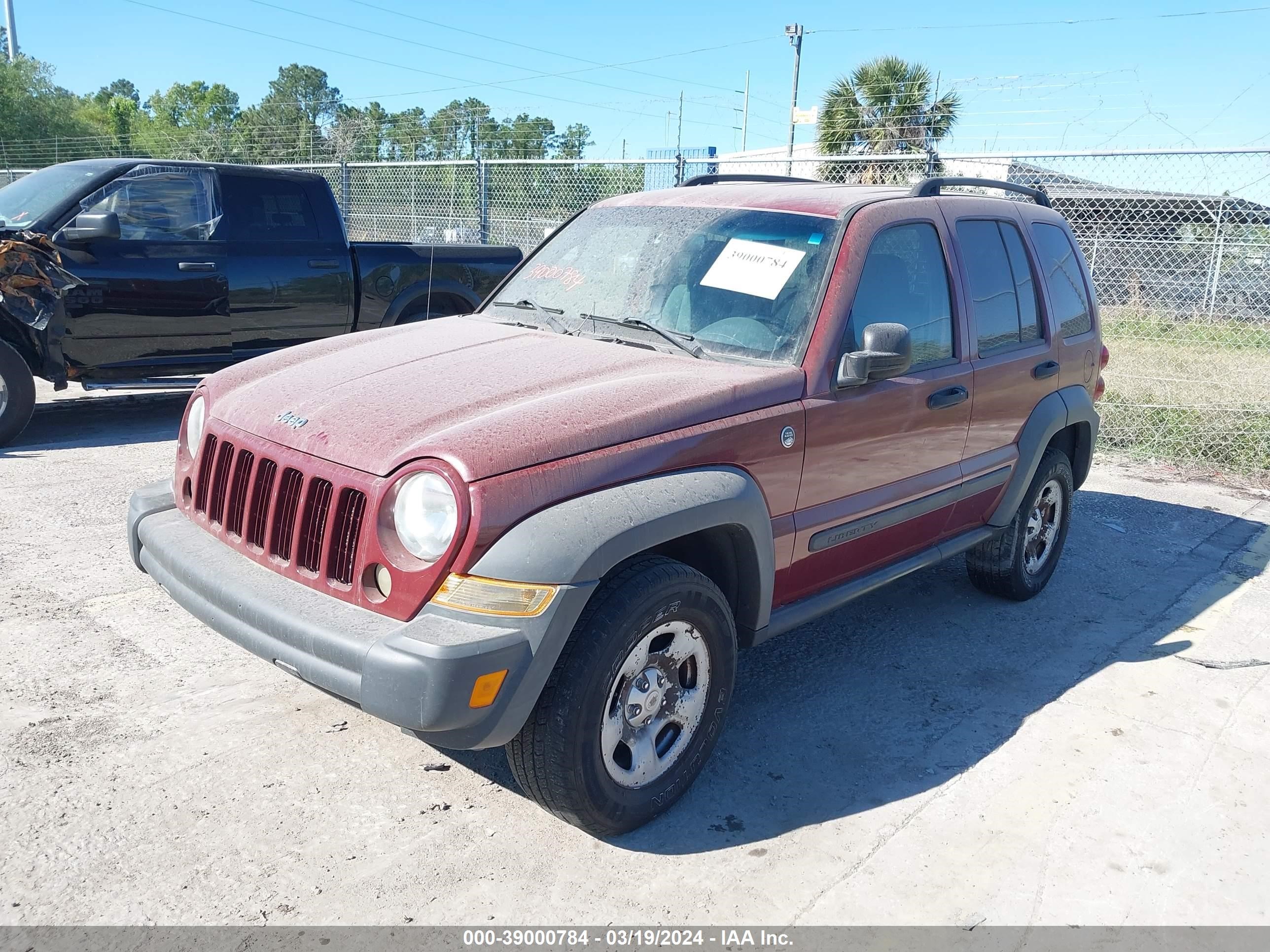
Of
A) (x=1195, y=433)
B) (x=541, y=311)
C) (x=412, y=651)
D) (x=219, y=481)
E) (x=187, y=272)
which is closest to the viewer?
(x=412, y=651)

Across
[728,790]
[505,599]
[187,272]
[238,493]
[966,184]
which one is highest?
[966,184]

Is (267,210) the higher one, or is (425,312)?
(267,210)

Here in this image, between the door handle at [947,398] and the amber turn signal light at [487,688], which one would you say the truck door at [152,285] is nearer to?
the door handle at [947,398]

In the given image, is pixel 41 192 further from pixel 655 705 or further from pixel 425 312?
pixel 655 705

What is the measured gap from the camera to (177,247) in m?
7.52

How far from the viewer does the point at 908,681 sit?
4.24m

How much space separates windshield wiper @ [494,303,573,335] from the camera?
403cm

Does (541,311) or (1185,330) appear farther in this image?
(1185,330)

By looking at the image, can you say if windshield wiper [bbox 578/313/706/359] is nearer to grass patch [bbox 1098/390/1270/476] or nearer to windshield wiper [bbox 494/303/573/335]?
windshield wiper [bbox 494/303/573/335]

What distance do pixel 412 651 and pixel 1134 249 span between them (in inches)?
643

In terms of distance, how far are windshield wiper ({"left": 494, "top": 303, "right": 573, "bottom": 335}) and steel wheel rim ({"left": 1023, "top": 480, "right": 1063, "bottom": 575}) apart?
2583mm

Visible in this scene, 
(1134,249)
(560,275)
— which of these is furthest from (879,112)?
(560,275)

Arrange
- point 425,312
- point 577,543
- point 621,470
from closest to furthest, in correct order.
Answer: point 577,543 → point 621,470 → point 425,312

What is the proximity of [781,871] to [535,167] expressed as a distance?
12.3 metres
